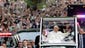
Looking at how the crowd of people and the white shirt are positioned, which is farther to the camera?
the crowd of people

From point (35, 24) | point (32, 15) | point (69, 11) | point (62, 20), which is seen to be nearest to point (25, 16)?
point (32, 15)

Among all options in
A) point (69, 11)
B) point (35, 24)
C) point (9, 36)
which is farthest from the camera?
point (35, 24)

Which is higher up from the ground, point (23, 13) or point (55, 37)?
point (55, 37)

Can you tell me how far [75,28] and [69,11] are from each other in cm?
435

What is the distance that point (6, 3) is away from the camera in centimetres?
2988

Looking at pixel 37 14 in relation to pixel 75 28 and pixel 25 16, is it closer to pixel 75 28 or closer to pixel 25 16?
pixel 25 16

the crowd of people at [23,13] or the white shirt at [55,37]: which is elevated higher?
the white shirt at [55,37]

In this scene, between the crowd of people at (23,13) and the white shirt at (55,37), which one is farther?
the crowd of people at (23,13)

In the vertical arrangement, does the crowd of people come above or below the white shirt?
below

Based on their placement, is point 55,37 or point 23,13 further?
point 23,13

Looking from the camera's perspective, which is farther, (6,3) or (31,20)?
(6,3)

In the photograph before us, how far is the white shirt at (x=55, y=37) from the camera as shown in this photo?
1443 cm

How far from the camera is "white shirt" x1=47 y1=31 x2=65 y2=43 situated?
14.4 meters

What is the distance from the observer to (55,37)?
14.5 metres
